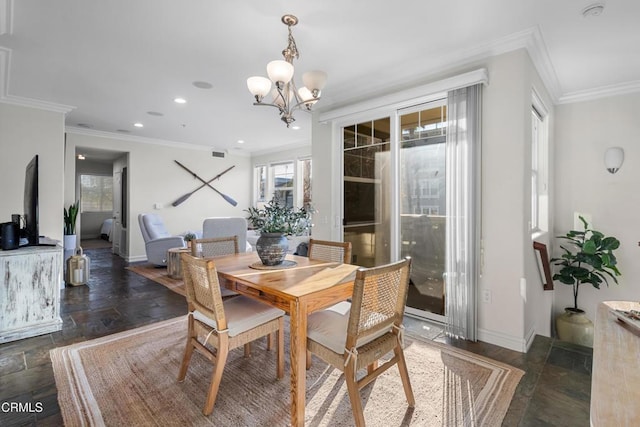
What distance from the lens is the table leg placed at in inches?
60.1

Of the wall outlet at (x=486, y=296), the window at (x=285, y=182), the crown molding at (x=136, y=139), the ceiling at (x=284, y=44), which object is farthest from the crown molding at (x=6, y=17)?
the window at (x=285, y=182)

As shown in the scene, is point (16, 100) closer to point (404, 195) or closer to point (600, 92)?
point (404, 195)

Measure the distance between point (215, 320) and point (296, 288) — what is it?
51cm

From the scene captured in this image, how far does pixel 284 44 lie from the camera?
263 centimetres

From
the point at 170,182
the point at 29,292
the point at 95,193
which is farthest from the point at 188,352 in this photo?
the point at 95,193

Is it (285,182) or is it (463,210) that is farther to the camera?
(285,182)

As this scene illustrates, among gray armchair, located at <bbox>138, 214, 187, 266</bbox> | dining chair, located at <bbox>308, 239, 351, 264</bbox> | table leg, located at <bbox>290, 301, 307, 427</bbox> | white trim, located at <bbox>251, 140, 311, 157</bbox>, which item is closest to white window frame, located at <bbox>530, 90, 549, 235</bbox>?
dining chair, located at <bbox>308, 239, 351, 264</bbox>

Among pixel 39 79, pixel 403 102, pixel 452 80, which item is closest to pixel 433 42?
pixel 452 80

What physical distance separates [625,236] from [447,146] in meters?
2.43

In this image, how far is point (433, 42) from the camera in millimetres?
2578

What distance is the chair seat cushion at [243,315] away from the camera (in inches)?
70.7

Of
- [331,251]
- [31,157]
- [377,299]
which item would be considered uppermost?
[31,157]

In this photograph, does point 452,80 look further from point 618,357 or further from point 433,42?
point 618,357

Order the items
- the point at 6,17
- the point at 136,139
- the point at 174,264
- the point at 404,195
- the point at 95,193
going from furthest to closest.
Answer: the point at 95,193, the point at 136,139, the point at 174,264, the point at 404,195, the point at 6,17
